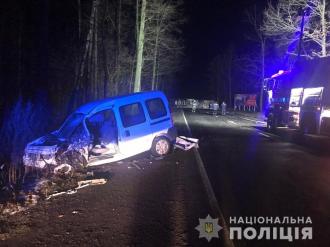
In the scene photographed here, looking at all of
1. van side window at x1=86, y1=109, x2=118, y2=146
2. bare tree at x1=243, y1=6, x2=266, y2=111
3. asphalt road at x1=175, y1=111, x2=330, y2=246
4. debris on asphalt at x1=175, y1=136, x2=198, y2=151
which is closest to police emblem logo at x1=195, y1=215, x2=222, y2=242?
asphalt road at x1=175, y1=111, x2=330, y2=246

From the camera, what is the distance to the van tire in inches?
491

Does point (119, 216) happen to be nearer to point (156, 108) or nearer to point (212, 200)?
point (212, 200)

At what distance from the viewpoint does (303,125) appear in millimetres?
19578

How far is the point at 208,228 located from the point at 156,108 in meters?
7.07

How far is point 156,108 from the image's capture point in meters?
12.6

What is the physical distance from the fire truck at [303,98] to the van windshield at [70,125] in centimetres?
1069

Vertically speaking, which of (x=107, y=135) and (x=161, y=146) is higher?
(x=107, y=135)

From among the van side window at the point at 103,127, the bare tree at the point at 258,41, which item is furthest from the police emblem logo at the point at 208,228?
the bare tree at the point at 258,41

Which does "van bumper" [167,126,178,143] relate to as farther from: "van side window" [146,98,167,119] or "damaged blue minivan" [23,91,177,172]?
"van side window" [146,98,167,119]

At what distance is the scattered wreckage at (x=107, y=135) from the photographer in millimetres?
9766

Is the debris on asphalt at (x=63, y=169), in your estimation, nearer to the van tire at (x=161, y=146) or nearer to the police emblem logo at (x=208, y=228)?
the van tire at (x=161, y=146)

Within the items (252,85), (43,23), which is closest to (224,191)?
(43,23)

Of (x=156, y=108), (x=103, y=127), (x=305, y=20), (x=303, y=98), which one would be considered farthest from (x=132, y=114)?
(x=305, y=20)

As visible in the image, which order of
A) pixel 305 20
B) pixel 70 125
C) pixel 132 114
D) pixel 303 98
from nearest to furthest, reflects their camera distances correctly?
pixel 70 125, pixel 132 114, pixel 303 98, pixel 305 20
